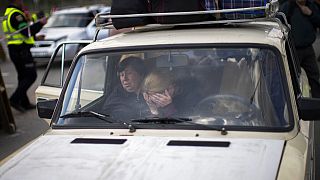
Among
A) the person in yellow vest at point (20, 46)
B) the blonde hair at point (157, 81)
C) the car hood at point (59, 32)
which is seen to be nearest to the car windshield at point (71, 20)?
the car hood at point (59, 32)

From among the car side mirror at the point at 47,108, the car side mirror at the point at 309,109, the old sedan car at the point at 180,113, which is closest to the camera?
the old sedan car at the point at 180,113

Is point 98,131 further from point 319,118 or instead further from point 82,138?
point 319,118

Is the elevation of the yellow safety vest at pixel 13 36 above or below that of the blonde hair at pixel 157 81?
below

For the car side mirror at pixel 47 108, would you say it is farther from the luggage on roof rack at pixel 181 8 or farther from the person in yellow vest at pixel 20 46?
the person in yellow vest at pixel 20 46

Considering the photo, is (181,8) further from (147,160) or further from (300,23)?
(300,23)

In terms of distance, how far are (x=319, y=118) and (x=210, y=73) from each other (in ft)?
2.62

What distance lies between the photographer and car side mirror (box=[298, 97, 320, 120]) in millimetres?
3300

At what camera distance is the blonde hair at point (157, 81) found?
353cm

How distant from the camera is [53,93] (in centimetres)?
539

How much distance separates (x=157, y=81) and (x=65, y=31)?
1240 centimetres

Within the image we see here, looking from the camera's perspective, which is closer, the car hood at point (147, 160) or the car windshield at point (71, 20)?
the car hood at point (147, 160)

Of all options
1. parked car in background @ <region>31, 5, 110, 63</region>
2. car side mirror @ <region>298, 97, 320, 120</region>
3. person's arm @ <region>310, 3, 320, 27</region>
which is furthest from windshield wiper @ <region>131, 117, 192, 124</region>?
parked car in background @ <region>31, 5, 110, 63</region>

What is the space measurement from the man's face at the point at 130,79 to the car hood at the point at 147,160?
542 mm

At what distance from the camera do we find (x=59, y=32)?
15445mm
